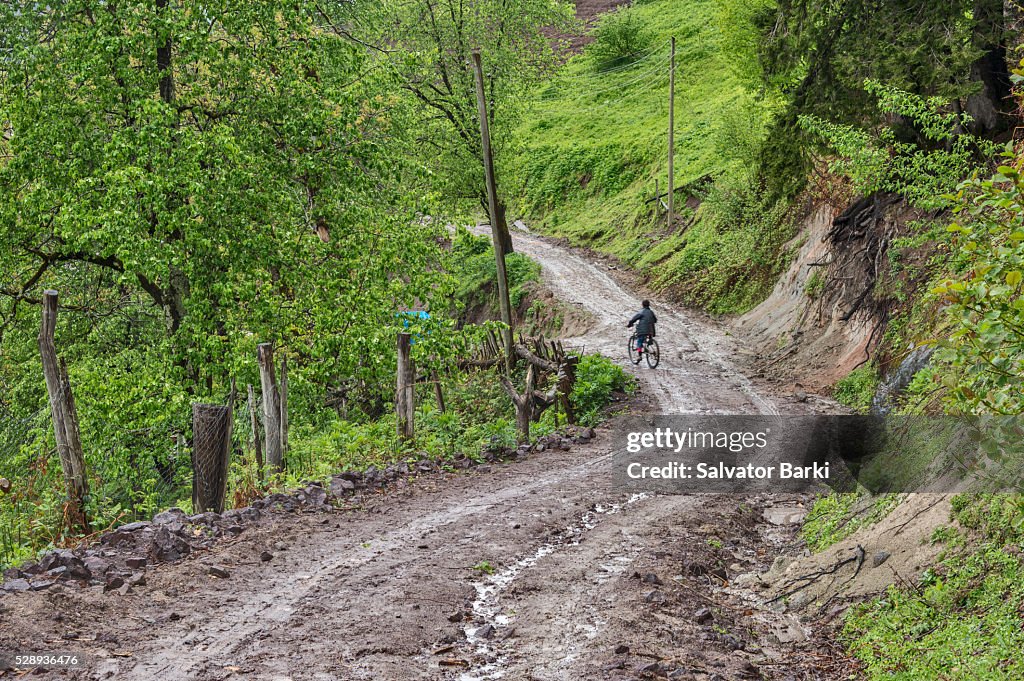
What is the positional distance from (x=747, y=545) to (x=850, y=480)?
1849 mm

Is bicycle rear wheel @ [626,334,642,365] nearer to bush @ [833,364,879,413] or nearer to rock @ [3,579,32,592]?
bush @ [833,364,879,413]

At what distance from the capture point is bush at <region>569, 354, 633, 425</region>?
56.7ft

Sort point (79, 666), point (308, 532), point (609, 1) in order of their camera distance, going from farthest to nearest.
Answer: point (609, 1), point (308, 532), point (79, 666)

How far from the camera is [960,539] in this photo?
6836 millimetres

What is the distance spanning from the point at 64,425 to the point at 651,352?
15.5 m

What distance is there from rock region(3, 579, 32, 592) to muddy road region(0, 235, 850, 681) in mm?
169

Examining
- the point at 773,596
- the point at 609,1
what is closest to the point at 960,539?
the point at 773,596

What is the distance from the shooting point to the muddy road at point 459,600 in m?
5.70

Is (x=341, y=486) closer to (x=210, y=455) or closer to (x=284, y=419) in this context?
(x=284, y=419)

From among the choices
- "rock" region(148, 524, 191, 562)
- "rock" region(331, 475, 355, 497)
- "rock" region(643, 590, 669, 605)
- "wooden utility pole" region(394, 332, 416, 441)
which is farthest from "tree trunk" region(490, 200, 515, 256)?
"rock" region(643, 590, 669, 605)

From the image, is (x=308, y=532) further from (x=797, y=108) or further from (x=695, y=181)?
(x=695, y=181)

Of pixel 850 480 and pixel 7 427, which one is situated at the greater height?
pixel 7 427

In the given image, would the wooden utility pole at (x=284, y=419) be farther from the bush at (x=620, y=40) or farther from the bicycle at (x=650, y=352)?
the bush at (x=620, y=40)

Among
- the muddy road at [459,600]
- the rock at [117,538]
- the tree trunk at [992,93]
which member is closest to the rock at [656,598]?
the muddy road at [459,600]
